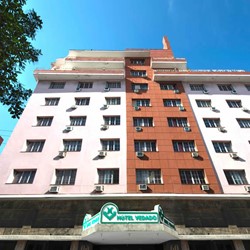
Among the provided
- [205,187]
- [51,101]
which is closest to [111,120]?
[51,101]

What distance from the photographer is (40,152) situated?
1608 cm

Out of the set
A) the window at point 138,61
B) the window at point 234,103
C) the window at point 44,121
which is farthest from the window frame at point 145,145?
the window at point 138,61

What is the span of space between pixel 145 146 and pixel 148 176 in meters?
2.95

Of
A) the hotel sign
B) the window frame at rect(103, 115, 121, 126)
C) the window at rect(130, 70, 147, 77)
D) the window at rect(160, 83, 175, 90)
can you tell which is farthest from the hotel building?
the window at rect(130, 70, 147, 77)

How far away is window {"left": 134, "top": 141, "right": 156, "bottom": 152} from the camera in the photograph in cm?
1670

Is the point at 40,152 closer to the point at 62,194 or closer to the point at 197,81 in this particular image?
the point at 62,194

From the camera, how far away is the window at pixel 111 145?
16645mm

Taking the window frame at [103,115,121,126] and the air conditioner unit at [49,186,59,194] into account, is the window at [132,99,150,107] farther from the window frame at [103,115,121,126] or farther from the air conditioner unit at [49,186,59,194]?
the air conditioner unit at [49,186,59,194]

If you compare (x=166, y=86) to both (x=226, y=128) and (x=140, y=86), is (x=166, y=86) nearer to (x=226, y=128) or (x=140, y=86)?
(x=140, y=86)

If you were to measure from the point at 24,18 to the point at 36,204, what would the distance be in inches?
499

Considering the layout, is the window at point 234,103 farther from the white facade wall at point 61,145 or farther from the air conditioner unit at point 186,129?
the white facade wall at point 61,145

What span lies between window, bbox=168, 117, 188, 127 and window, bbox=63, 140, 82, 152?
9115mm

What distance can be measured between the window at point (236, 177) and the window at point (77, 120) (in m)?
14.0

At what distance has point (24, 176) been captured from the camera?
14953 mm
